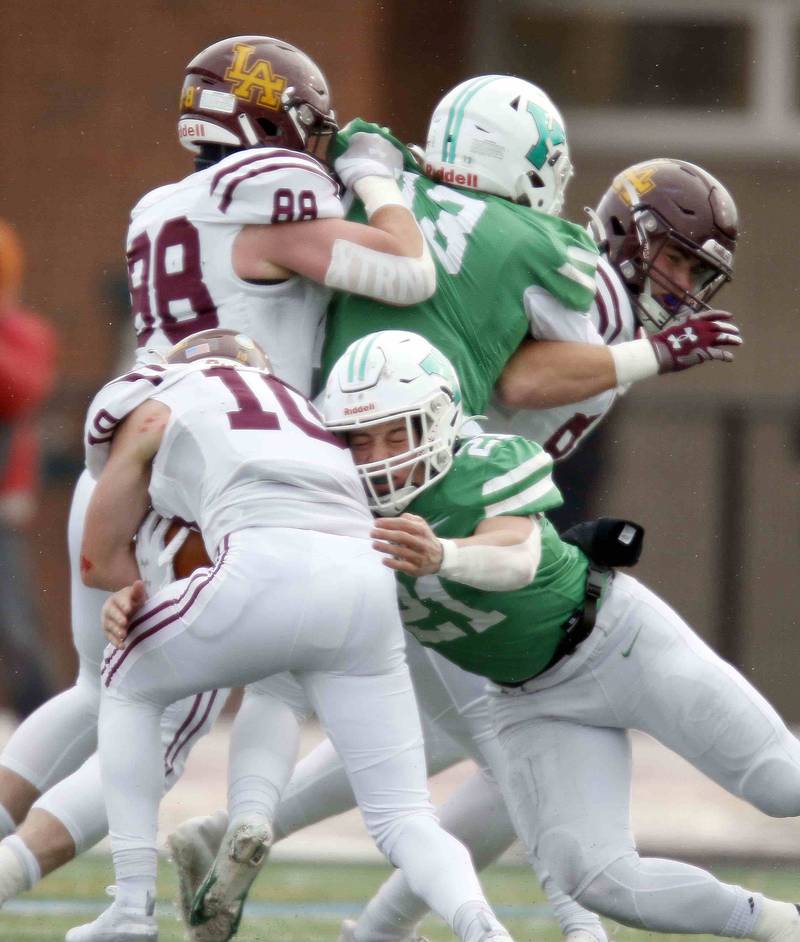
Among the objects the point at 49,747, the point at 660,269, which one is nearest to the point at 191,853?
the point at 49,747

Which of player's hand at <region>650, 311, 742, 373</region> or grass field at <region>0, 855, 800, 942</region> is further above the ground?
player's hand at <region>650, 311, 742, 373</region>

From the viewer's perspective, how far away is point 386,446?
3967 mm

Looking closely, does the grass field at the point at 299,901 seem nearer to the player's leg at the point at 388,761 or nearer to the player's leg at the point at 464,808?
the player's leg at the point at 464,808

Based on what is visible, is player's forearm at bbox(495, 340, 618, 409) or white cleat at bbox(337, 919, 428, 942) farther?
white cleat at bbox(337, 919, 428, 942)

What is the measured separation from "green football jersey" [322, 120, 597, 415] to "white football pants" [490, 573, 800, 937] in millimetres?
617

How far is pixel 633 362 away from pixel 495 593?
757 millimetres

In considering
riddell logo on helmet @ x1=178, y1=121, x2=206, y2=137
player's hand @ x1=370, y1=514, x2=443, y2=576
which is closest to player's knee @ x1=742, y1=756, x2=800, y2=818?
player's hand @ x1=370, y1=514, x2=443, y2=576

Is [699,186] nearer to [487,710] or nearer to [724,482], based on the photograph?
[487,710]

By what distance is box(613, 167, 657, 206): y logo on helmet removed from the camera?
15.9 ft

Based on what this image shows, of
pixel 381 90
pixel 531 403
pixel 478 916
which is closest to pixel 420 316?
pixel 531 403

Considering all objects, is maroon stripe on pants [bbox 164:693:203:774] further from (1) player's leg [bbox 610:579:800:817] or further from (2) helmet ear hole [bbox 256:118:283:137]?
(2) helmet ear hole [bbox 256:118:283:137]

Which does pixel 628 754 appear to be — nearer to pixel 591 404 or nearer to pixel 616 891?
pixel 616 891

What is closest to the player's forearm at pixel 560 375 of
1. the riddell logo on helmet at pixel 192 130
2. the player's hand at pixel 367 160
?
the player's hand at pixel 367 160

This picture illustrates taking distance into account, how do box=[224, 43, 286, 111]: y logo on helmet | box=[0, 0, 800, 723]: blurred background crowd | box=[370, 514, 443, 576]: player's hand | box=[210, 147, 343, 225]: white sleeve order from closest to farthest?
box=[370, 514, 443, 576]: player's hand < box=[210, 147, 343, 225]: white sleeve < box=[224, 43, 286, 111]: y logo on helmet < box=[0, 0, 800, 723]: blurred background crowd
